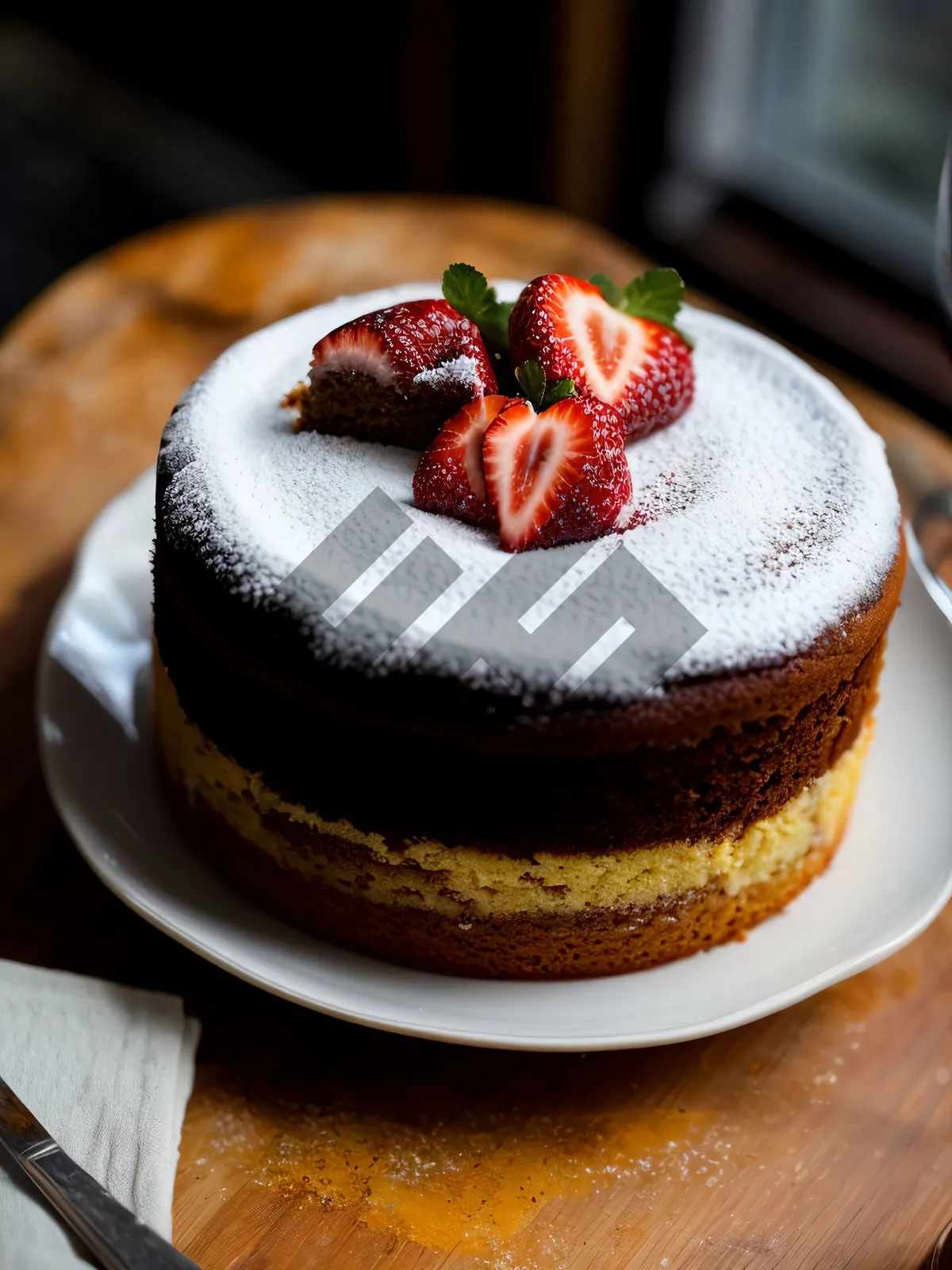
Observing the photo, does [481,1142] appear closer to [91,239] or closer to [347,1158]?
[347,1158]

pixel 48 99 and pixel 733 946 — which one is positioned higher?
pixel 733 946

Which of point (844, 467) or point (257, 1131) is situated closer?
point (257, 1131)

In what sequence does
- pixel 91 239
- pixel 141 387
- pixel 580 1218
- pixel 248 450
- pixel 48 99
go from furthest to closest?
1. pixel 48 99
2. pixel 91 239
3. pixel 141 387
4. pixel 248 450
5. pixel 580 1218

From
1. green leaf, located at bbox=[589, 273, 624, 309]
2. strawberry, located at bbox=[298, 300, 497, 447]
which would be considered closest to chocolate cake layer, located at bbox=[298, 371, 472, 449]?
strawberry, located at bbox=[298, 300, 497, 447]

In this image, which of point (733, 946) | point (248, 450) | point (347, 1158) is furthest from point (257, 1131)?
point (248, 450)

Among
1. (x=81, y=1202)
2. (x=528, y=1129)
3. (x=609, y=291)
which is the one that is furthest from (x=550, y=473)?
(x=81, y=1202)

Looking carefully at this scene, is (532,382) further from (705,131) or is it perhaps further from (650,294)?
(705,131)

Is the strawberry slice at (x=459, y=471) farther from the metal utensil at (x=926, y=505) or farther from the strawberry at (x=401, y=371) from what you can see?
the metal utensil at (x=926, y=505)

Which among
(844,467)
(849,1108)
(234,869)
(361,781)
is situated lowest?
(849,1108)
